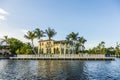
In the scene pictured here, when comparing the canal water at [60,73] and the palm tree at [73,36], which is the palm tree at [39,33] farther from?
the canal water at [60,73]

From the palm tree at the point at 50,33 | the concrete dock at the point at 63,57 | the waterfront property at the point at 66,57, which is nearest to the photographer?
the concrete dock at the point at 63,57

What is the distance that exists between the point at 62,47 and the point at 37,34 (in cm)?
1731

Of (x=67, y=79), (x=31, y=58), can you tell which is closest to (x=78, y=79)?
(x=67, y=79)

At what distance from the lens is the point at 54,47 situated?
5359 inches

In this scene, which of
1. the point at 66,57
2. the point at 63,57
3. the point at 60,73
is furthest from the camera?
the point at 63,57

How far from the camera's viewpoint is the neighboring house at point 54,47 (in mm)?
134000

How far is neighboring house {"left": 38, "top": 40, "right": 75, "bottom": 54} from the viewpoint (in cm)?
13400

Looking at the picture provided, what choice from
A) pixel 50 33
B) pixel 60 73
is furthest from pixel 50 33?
pixel 60 73

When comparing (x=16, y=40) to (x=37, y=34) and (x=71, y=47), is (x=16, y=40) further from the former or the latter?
(x=71, y=47)

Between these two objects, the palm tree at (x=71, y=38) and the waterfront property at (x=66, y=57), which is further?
the palm tree at (x=71, y=38)

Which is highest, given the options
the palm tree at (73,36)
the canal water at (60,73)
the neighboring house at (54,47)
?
the palm tree at (73,36)

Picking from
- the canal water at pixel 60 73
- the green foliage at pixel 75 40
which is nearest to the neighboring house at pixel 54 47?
the green foliage at pixel 75 40

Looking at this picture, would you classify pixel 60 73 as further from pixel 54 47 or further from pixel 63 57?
pixel 54 47

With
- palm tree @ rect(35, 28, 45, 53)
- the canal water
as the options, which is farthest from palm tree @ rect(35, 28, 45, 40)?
the canal water
